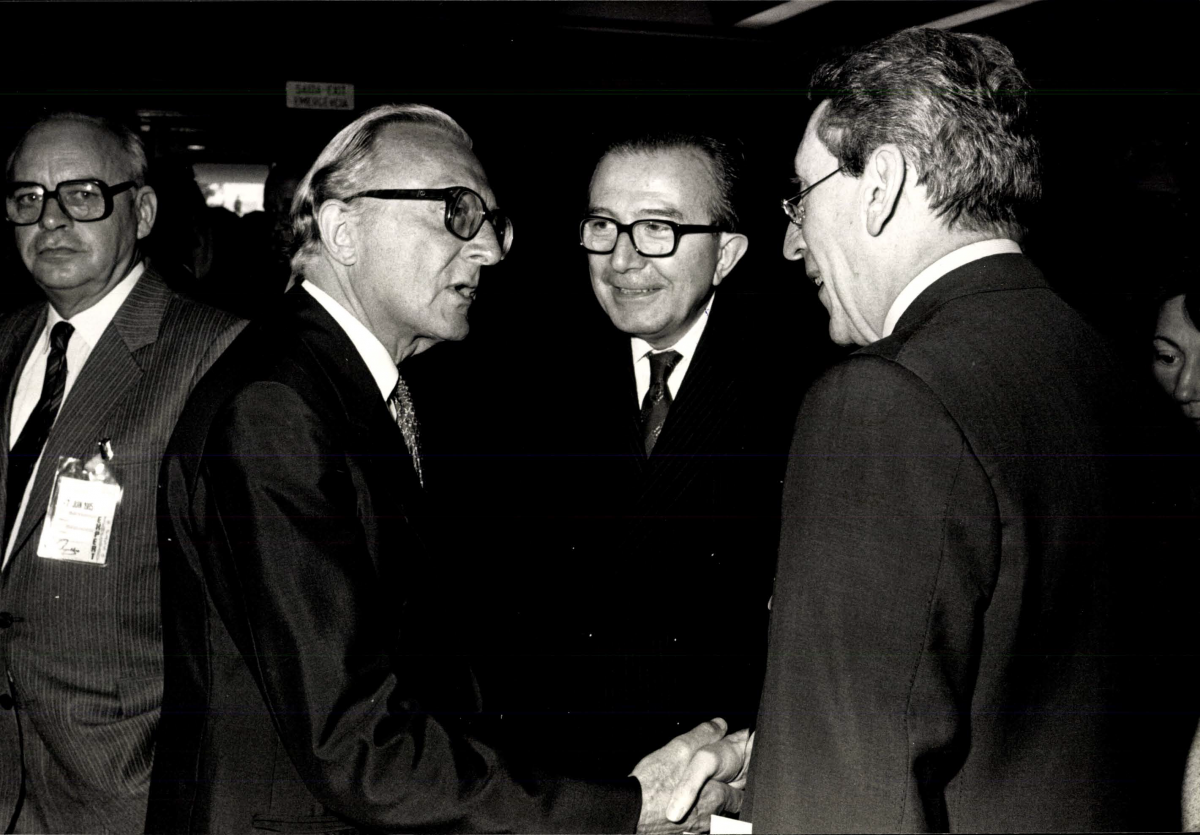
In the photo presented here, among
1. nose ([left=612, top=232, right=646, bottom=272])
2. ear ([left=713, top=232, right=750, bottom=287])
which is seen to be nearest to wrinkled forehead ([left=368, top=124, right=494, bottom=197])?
nose ([left=612, top=232, right=646, bottom=272])

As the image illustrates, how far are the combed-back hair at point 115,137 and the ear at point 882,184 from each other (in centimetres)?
212

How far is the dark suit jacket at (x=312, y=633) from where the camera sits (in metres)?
1.46

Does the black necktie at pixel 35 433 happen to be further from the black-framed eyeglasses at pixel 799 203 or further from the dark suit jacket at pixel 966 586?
the dark suit jacket at pixel 966 586

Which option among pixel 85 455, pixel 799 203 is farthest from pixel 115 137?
pixel 799 203

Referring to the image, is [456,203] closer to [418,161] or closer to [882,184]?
[418,161]

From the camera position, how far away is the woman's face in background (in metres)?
2.58

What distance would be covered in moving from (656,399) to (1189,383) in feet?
4.40

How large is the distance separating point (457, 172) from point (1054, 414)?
121 cm

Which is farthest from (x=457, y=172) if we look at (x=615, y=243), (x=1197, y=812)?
(x=1197, y=812)

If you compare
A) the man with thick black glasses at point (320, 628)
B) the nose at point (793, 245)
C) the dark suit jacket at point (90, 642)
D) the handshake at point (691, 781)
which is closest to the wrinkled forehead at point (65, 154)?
the dark suit jacket at point (90, 642)

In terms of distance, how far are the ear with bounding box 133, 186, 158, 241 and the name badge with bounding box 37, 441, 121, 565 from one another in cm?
72

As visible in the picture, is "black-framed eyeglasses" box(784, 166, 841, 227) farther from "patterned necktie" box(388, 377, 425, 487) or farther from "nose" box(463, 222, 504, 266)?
"patterned necktie" box(388, 377, 425, 487)

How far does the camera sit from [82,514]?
7.32 feet

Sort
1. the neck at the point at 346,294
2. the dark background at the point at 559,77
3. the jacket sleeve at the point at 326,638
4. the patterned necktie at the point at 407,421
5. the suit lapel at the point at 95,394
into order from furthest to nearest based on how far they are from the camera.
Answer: the dark background at the point at 559,77 → the suit lapel at the point at 95,394 → the patterned necktie at the point at 407,421 → the neck at the point at 346,294 → the jacket sleeve at the point at 326,638
